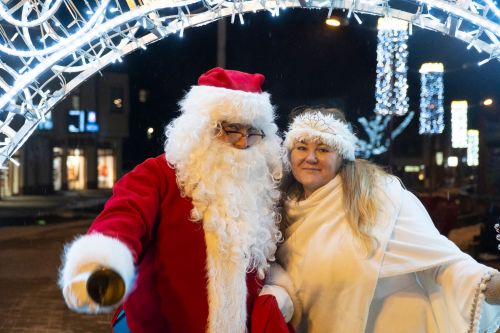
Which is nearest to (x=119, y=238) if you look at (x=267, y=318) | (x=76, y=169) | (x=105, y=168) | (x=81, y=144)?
(x=267, y=318)

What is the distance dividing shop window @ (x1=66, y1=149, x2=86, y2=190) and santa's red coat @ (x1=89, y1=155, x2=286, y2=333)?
95.0 feet

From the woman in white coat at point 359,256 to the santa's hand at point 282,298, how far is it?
0.06 m

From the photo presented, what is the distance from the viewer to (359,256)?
2.75 meters

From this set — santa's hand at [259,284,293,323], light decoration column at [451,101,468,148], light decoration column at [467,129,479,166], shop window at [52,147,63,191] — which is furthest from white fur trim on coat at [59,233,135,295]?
shop window at [52,147,63,191]

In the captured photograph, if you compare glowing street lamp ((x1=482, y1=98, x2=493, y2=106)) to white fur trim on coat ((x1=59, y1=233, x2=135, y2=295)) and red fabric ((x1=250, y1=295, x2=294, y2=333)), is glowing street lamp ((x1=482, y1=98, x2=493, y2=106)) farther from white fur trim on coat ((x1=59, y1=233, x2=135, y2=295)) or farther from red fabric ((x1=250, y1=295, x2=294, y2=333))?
white fur trim on coat ((x1=59, y1=233, x2=135, y2=295))

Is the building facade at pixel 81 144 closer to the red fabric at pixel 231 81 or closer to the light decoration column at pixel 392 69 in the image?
the light decoration column at pixel 392 69

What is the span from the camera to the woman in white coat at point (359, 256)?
275cm

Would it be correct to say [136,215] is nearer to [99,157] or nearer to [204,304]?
[204,304]

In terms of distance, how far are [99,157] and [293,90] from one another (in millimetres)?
13673

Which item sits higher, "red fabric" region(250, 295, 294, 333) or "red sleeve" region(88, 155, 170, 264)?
"red sleeve" region(88, 155, 170, 264)

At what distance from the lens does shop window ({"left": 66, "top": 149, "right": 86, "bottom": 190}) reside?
3041 cm

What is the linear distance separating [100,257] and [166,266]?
0.48 m

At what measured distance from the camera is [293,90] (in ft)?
78.0

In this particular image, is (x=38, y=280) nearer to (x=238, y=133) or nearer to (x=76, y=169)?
(x=238, y=133)
